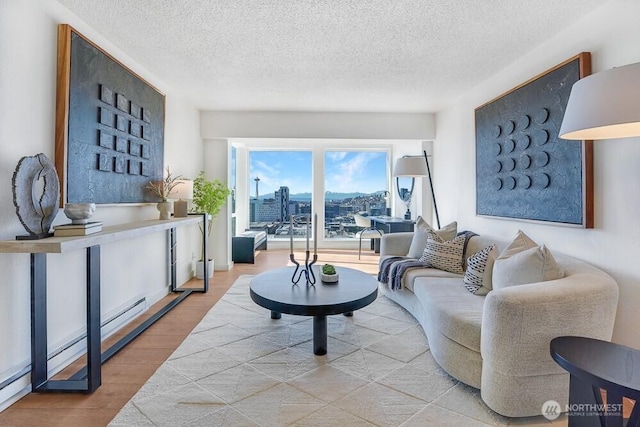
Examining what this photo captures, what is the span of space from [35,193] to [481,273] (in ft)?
10.3

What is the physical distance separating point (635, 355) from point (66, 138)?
3.42m

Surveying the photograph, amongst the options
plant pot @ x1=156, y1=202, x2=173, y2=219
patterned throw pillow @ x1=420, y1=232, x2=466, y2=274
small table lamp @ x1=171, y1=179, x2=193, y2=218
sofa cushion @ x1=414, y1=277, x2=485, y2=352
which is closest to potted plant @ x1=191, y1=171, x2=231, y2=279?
small table lamp @ x1=171, y1=179, x2=193, y2=218

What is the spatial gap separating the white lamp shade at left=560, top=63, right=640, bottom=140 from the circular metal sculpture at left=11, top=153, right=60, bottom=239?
289cm

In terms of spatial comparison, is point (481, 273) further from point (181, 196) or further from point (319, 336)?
point (181, 196)

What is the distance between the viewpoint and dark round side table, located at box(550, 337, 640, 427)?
3.98ft

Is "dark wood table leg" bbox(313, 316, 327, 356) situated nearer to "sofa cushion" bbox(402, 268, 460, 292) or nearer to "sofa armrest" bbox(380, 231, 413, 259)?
"sofa cushion" bbox(402, 268, 460, 292)

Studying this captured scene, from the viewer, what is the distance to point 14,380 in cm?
188

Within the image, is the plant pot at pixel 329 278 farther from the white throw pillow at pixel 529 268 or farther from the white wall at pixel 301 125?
the white wall at pixel 301 125

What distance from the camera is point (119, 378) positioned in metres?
2.13

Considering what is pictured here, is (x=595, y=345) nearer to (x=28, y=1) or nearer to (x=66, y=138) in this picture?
(x=66, y=138)

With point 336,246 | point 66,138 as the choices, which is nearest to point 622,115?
point 66,138

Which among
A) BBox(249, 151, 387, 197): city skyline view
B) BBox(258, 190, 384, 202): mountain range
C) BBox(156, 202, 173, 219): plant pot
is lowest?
BBox(156, 202, 173, 219): plant pot

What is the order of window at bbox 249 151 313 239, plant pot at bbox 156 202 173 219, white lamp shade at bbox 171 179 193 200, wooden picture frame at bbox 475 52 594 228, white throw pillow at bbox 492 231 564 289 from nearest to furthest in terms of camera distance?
1. white throw pillow at bbox 492 231 564 289
2. wooden picture frame at bbox 475 52 594 228
3. plant pot at bbox 156 202 173 219
4. white lamp shade at bbox 171 179 193 200
5. window at bbox 249 151 313 239

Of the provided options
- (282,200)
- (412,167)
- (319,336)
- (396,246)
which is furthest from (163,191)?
(282,200)
